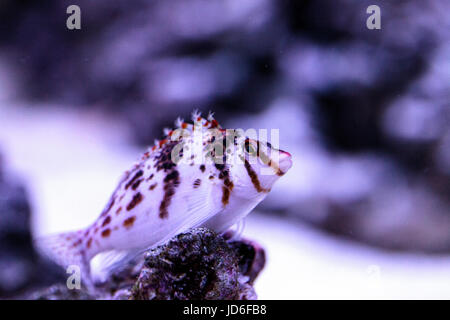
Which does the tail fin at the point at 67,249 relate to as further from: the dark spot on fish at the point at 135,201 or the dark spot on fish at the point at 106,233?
the dark spot on fish at the point at 135,201

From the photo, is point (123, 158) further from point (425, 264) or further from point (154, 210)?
point (425, 264)

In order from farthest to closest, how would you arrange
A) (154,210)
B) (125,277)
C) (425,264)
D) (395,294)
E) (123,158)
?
1. (123,158)
2. (425,264)
3. (395,294)
4. (125,277)
5. (154,210)

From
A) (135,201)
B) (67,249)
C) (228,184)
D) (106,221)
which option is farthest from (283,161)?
(67,249)

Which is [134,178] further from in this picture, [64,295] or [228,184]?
[64,295]

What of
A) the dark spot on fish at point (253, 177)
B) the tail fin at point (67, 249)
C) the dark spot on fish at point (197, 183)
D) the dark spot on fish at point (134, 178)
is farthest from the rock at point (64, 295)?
the dark spot on fish at point (253, 177)

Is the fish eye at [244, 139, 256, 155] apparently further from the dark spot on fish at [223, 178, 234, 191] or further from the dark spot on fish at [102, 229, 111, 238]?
the dark spot on fish at [102, 229, 111, 238]

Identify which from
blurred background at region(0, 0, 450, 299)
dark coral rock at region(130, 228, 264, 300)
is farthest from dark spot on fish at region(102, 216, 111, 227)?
blurred background at region(0, 0, 450, 299)
